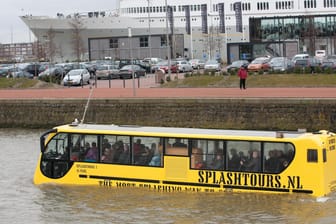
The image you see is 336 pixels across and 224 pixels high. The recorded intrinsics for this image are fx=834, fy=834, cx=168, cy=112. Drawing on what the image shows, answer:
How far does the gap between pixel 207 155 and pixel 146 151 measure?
1.77 m

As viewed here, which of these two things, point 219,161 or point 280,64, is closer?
point 219,161

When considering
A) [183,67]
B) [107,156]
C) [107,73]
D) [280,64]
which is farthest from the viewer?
[183,67]

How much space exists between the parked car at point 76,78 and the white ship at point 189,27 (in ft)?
152

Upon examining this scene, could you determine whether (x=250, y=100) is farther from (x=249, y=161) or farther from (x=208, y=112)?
(x=249, y=161)

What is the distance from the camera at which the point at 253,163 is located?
21.0 m

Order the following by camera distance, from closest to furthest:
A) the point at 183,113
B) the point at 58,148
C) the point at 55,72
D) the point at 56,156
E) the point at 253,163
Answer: the point at 253,163 < the point at 58,148 < the point at 56,156 < the point at 183,113 < the point at 55,72

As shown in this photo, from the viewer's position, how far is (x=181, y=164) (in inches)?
858

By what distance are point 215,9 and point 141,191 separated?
105m

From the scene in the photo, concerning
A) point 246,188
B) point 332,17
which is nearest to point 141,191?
point 246,188

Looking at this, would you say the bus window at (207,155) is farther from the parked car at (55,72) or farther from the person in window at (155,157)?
the parked car at (55,72)

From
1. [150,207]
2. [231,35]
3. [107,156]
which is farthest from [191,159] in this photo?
[231,35]

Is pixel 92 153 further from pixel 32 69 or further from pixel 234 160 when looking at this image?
pixel 32 69

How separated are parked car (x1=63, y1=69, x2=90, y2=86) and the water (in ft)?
110

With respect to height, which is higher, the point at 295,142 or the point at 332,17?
the point at 332,17
